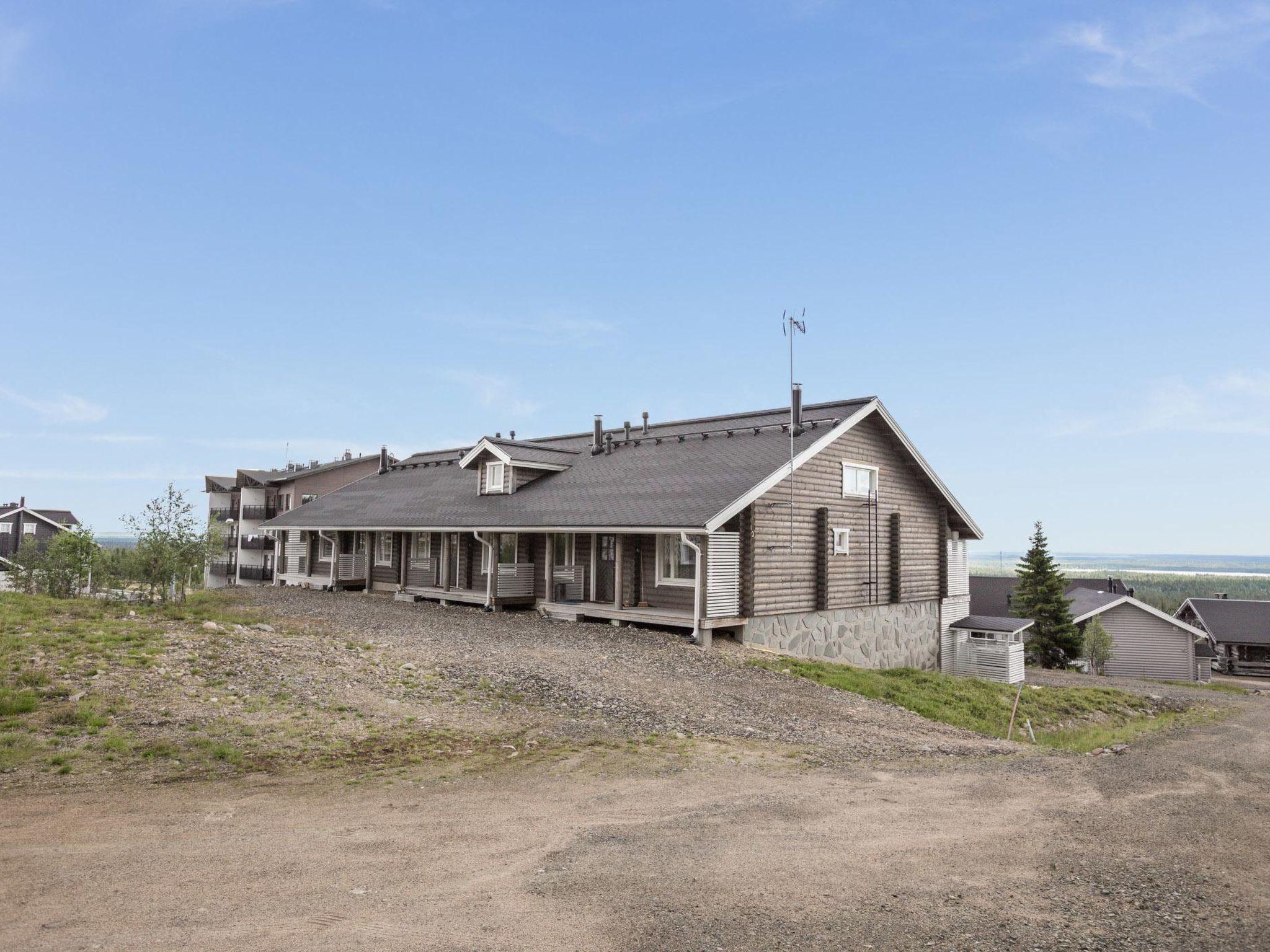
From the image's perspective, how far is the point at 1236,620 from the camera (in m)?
52.4

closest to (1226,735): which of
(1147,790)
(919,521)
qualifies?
(1147,790)

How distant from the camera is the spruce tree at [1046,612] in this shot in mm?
39469

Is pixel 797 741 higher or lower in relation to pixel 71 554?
lower

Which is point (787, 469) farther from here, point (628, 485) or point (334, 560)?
point (334, 560)

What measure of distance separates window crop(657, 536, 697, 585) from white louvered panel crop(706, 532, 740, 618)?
3.42ft

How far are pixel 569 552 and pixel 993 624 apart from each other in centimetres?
1531

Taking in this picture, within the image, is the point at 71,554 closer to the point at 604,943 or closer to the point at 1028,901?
the point at 604,943

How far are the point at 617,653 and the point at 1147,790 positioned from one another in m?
9.70

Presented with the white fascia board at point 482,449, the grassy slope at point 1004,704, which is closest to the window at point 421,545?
the white fascia board at point 482,449

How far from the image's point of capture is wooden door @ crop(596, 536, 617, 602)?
22.8m

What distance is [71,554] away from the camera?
2333cm

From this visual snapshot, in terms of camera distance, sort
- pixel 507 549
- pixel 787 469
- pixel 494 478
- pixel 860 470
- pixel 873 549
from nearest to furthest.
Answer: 1. pixel 787 469
2. pixel 860 470
3. pixel 873 549
4. pixel 507 549
5. pixel 494 478

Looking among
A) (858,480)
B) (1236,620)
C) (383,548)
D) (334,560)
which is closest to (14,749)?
(858,480)

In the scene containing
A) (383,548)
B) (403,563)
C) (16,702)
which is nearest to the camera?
(16,702)
